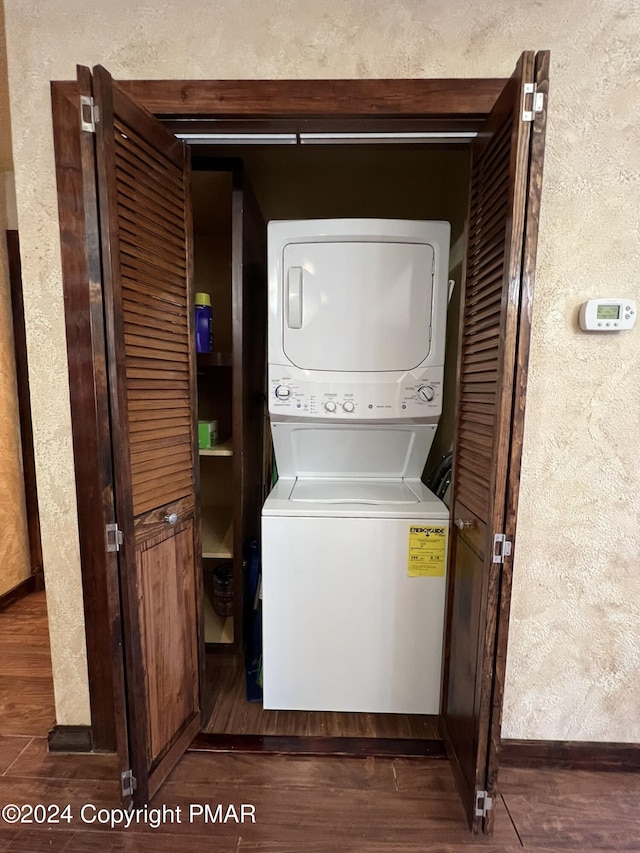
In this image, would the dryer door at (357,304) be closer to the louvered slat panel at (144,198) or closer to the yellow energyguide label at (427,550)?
the louvered slat panel at (144,198)

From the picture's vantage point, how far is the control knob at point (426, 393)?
1.54 m

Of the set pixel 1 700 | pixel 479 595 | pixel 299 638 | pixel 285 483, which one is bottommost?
pixel 1 700

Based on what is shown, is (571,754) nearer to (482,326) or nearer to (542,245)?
(482,326)

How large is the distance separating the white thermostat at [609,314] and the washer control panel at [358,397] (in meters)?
0.52

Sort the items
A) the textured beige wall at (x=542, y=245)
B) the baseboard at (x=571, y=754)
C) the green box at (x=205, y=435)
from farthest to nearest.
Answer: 1. the green box at (x=205, y=435)
2. the baseboard at (x=571, y=754)
3. the textured beige wall at (x=542, y=245)

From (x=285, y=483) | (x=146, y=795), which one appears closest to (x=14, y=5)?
(x=285, y=483)

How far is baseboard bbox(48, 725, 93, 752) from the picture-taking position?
1.41 meters

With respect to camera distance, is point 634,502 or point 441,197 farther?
point 441,197

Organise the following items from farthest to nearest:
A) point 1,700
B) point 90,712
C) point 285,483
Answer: point 285,483 < point 1,700 < point 90,712

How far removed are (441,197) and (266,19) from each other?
4.08 feet

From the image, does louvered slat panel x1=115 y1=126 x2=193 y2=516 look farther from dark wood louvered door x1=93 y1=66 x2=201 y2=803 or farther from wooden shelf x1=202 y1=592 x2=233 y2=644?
wooden shelf x1=202 y1=592 x2=233 y2=644

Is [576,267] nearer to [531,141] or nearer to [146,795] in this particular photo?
[531,141]

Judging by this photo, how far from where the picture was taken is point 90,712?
55.6 inches

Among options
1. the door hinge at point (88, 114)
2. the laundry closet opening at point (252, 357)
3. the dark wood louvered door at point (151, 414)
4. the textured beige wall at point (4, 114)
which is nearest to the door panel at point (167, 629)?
the dark wood louvered door at point (151, 414)
